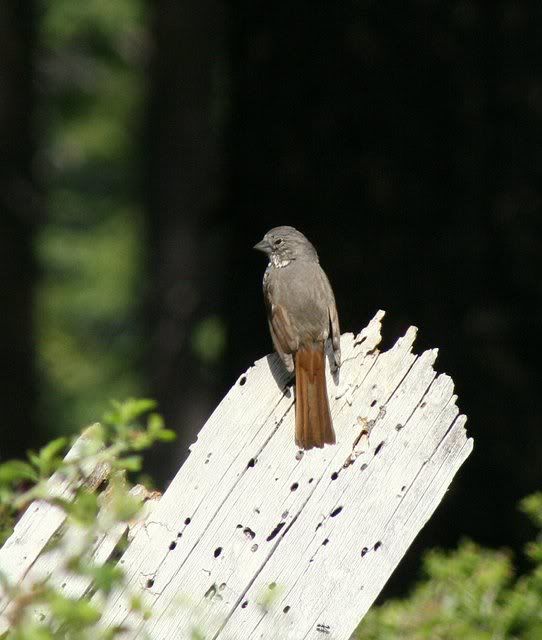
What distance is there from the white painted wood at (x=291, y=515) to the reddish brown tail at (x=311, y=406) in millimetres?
45

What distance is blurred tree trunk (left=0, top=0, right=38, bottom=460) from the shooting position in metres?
10.6

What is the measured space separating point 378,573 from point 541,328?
3.64 m

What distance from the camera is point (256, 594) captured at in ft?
10.8

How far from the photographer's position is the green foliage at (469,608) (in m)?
3.95

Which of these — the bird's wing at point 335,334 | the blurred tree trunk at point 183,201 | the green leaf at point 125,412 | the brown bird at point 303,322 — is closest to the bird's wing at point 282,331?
the brown bird at point 303,322

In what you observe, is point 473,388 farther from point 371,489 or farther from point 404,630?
point 371,489

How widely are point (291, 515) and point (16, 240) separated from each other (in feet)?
25.7

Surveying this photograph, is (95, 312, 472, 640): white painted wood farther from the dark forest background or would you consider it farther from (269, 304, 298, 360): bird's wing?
the dark forest background

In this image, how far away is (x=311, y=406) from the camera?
11.7 ft

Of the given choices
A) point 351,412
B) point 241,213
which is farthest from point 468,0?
point 351,412

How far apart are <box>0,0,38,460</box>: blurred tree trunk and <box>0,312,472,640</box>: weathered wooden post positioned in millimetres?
7410

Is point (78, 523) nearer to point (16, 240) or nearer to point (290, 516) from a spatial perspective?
point (290, 516)

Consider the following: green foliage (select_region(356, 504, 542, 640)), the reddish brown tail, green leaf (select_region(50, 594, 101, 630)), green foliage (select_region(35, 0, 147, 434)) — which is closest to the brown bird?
the reddish brown tail

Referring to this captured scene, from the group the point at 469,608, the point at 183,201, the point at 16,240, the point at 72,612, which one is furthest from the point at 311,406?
the point at 183,201
